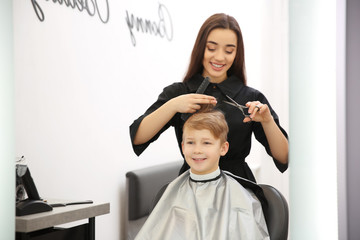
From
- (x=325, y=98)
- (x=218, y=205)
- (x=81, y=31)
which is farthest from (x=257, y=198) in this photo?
(x=81, y=31)

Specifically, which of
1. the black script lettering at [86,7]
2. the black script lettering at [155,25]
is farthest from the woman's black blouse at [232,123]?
the black script lettering at [155,25]

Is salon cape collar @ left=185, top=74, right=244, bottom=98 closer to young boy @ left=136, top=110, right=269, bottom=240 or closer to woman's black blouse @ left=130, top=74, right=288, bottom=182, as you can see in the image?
woman's black blouse @ left=130, top=74, right=288, bottom=182

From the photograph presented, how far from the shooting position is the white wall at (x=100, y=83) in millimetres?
2006

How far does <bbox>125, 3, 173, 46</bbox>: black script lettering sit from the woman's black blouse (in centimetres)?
138

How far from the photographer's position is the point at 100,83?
2473 millimetres

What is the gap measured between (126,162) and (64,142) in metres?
0.60

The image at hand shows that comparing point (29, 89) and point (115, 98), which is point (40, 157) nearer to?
point (29, 89)

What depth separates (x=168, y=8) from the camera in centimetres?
313

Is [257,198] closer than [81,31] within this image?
Yes

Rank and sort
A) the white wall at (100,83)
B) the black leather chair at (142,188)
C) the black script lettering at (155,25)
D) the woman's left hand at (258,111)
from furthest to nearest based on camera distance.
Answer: the black script lettering at (155,25)
the black leather chair at (142,188)
the white wall at (100,83)
the woman's left hand at (258,111)

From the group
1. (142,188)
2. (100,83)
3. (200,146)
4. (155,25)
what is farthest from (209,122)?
(155,25)

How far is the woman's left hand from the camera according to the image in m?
1.20

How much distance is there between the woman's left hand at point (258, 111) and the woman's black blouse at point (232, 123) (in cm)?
12

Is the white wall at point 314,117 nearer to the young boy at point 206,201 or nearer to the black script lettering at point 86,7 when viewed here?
the young boy at point 206,201
